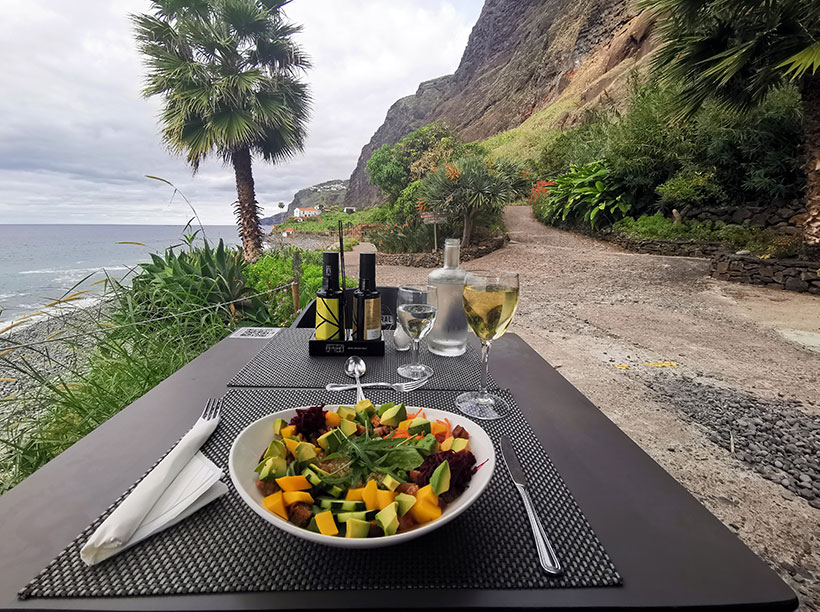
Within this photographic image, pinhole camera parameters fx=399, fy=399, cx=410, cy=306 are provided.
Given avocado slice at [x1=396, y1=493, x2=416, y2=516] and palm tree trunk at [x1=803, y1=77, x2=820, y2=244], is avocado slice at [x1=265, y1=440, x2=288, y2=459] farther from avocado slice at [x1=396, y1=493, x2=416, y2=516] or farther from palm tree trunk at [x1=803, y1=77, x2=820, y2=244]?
palm tree trunk at [x1=803, y1=77, x2=820, y2=244]

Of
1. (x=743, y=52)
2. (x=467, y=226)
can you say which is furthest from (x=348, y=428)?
(x=467, y=226)

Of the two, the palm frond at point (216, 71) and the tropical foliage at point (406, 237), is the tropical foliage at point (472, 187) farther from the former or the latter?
the palm frond at point (216, 71)

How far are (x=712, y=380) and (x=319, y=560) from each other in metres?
2.94

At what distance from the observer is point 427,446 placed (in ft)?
1.49

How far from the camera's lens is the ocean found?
186 centimetres

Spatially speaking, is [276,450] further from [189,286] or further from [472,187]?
[472,187]

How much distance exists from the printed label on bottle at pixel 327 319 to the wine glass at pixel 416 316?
0.62 ft

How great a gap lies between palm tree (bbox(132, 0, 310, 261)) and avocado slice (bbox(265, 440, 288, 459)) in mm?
5887

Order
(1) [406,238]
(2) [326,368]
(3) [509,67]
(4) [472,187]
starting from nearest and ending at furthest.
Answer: (2) [326,368] < (4) [472,187] < (1) [406,238] < (3) [509,67]

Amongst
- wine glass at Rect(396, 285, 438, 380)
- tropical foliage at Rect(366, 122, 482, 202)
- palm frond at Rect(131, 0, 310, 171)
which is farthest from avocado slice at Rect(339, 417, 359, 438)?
tropical foliage at Rect(366, 122, 482, 202)

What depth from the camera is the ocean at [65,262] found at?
1858 mm

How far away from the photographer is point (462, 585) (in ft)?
1.20

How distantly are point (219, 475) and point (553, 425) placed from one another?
513mm

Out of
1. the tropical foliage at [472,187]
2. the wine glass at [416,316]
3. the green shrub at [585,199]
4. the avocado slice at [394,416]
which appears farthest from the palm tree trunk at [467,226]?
the avocado slice at [394,416]
